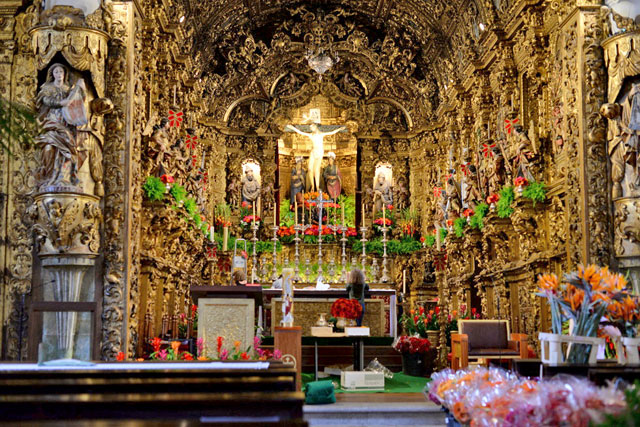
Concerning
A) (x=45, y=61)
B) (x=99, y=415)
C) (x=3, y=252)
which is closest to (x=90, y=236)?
(x=3, y=252)

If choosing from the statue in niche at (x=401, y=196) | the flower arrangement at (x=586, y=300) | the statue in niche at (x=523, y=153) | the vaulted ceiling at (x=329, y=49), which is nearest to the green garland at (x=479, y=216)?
the statue in niche at (x=523, y=153)

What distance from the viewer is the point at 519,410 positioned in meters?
4.34

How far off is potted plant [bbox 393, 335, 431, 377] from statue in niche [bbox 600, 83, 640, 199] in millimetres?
4009

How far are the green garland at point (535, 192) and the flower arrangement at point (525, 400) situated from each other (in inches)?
292

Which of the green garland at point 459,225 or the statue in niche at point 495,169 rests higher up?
the statue in niche at point 495,169

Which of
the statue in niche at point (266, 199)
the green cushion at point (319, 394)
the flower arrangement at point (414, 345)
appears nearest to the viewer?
the green cushion at point (319, 394)

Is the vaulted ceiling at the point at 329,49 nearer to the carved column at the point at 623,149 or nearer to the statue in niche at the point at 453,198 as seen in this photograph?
the statue in niche at the point at 453,198

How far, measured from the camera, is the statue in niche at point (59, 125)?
33.8 feet

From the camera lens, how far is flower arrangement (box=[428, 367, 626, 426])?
3949 mm

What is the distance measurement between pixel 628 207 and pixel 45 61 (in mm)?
8202

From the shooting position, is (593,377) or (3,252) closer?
(593,377)

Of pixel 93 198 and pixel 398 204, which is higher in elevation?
pixel 398 204

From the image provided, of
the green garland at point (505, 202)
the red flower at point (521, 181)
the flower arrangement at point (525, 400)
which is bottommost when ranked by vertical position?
the flower arrangement at point (525, 400)

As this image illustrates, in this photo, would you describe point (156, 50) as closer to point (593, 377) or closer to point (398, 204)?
point (398, 204)
